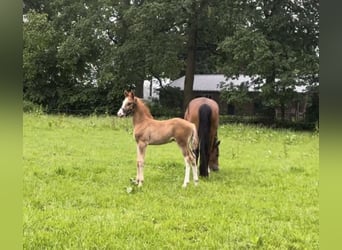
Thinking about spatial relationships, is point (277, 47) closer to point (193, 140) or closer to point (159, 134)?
point (193, 140)

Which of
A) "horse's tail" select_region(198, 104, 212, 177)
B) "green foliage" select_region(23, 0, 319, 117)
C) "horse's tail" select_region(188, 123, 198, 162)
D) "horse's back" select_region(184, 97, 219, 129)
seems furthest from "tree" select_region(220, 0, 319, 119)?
"horse's tail" select_region(188, 123, 198, 162)

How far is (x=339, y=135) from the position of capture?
2.10 feet

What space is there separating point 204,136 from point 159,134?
1024 millimetres

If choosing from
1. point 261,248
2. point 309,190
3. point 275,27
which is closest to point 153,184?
point 309,190

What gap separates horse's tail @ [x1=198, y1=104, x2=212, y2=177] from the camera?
826cm

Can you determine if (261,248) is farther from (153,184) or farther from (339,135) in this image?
(339,135)

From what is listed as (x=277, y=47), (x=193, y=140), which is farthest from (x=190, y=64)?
(x=193, y=140)

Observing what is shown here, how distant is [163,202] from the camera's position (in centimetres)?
642

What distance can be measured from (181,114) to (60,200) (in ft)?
78.0

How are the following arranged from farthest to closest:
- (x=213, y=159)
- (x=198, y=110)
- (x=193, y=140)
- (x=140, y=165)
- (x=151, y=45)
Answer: (x=151, y=45), (x=213, y=159), (x=198, y=110), (x=193, y=140), (x=140, y=165)

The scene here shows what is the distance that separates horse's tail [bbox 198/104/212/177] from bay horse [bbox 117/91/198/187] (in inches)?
16.8

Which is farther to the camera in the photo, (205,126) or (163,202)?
(205,126)

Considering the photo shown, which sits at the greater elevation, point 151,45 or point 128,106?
point 151,45

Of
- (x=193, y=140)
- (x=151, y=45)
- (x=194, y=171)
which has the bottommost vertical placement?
(x=194, y=171)
